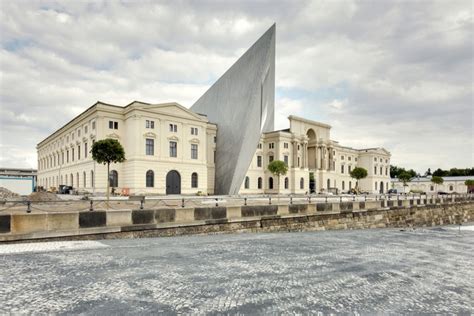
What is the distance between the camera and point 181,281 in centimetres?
689

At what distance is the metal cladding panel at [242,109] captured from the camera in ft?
127

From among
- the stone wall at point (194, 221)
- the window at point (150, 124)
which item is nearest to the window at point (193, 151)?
the window at point (150, 124)

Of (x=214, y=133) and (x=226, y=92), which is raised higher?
(x=226, y=92)

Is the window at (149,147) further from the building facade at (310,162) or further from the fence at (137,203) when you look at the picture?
the building facade at (310,162)

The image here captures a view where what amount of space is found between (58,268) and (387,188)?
344 feet

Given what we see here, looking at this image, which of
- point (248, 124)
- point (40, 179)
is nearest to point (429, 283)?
point (248, 124)

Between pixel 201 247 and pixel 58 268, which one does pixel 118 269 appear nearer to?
pixel 58 268

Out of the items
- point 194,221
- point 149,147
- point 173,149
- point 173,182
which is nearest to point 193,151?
point 173,149

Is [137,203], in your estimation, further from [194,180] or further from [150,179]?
[194,180]

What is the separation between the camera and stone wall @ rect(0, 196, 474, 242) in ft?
36.3

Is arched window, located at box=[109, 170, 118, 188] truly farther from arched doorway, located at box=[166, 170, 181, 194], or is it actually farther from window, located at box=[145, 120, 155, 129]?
window, located at box=[145, 120, 155, 129]

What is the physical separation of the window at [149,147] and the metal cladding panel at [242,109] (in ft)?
37.5

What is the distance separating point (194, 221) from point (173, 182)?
31259mm

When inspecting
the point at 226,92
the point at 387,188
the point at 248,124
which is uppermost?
the point at 226,92
